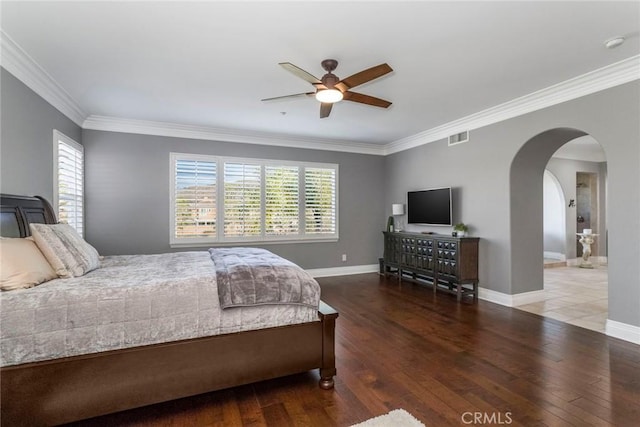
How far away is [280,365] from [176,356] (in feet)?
2.28

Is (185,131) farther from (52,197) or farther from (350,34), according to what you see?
(350,34)

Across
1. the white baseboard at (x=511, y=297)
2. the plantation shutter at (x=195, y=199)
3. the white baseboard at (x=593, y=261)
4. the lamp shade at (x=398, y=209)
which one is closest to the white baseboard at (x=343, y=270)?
the lamp shade at (x=398, y=209)

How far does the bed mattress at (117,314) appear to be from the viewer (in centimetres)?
172

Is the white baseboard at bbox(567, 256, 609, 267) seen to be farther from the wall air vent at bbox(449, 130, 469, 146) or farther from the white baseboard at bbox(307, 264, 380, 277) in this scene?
the wall air vent at bbox(449, 130, 469, 146)

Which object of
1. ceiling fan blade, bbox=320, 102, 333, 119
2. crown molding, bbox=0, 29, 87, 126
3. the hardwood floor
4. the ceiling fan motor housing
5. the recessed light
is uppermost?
the recessed light

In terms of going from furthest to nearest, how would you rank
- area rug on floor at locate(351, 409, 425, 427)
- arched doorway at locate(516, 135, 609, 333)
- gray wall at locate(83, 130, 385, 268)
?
1. arched doorway at locate(516, 135, 609, 333)
2. gray wall at locate(83, 130, 385, 268)
3. area rug on floor at locate(351, 409, 425, 427)

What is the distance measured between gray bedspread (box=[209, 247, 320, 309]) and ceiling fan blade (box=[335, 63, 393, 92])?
1654 mm

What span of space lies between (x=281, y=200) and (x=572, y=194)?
718cm

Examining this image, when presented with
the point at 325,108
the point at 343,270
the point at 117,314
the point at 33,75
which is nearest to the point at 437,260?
the point at 343,270

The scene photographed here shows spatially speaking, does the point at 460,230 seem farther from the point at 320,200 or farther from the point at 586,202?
the point at 586,202

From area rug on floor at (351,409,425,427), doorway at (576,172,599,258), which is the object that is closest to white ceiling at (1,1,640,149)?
area rug on floor at (351,409,425,427)

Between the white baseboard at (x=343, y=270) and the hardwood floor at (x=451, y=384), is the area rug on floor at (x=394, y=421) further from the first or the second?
the white baseboard at (x=343, y=270)

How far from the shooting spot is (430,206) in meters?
5.52

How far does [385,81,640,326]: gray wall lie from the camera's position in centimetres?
312
